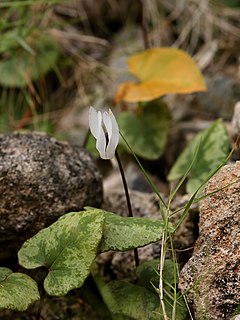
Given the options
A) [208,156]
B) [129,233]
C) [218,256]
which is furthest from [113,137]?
[208,156]

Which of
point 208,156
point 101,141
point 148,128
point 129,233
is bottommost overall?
point 148,128

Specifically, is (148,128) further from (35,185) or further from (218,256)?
(218,256)

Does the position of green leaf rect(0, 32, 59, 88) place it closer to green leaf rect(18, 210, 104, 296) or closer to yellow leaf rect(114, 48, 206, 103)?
yellow leaf rect(114, 48, 206, 103)

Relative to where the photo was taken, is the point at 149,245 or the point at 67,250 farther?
the point at 149,245

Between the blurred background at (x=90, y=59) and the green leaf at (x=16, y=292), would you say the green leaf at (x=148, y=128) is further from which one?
the green leaf at (x=16, y=292)

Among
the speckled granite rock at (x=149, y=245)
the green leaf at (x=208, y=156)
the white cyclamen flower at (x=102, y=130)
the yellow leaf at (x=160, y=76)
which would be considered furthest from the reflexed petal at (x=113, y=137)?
the yellow leaf at (x=160, y=76)

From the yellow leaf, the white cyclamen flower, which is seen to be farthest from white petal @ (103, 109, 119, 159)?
the yellow leaf
